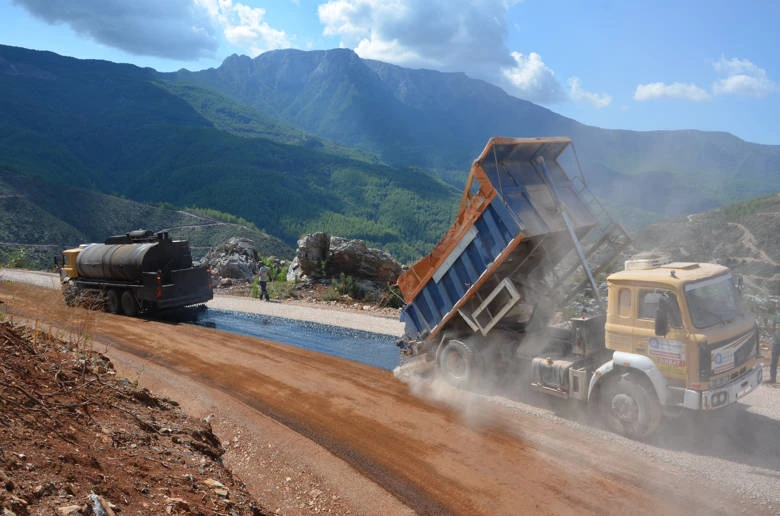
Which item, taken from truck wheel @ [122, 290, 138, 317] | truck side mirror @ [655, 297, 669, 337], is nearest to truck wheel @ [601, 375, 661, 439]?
truck side mirror @ [655, 297, 669, 337]

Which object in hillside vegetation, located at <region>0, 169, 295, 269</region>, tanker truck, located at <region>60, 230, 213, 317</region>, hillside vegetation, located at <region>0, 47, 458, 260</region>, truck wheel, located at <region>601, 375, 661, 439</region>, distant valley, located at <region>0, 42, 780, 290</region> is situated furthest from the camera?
hillside vegetation, located at <region>0, 47, 458, 260</region>

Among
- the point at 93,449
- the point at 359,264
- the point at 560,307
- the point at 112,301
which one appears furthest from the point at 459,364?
the point at 112,301

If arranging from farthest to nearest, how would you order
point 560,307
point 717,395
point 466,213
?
point 560,307, point 466,213, point 717,395

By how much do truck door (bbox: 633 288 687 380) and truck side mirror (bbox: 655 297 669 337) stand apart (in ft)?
0.27

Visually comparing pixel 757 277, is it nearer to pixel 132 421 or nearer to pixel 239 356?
pixel 239 356

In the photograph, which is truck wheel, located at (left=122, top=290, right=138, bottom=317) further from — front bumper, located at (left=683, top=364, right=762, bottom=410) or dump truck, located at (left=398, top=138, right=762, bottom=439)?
front bumper, located at (left=683, top=364, right=762, bottom=410)

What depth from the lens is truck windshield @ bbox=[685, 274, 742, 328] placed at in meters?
7.02

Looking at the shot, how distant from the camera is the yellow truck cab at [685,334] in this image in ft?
22.2

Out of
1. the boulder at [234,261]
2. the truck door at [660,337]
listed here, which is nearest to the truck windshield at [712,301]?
the truck door at [660,337]

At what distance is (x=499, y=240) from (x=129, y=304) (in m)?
14.0

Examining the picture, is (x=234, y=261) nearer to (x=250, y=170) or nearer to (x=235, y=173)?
(x=235, y=173)

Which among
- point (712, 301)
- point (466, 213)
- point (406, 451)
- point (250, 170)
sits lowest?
point (406, 451)

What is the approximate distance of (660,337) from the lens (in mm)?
7098

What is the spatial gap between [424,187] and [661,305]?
138384mm
